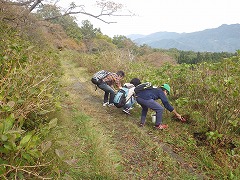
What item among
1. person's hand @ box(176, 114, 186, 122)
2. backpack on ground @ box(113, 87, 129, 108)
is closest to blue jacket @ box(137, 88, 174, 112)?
person's hand @ box(176, 114, 186, 122)

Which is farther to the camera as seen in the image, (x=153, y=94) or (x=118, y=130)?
(x=153, y=94)

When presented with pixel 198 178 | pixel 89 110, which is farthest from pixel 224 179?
pixel 89 110

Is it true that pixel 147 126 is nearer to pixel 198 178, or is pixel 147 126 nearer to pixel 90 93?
pixel 198 178

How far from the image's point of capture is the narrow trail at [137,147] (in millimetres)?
3607

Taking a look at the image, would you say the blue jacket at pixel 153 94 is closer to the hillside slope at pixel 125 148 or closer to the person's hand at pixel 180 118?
the person's hand at pixel 180 118

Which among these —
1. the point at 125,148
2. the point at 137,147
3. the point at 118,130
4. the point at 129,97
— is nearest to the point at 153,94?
the point at 129,97

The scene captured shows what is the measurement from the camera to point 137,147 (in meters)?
4.40

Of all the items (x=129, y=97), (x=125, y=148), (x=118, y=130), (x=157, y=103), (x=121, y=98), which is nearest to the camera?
(x=125, y=148)

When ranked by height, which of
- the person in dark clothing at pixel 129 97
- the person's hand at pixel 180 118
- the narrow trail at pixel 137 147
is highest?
the person in dark clothing at pixel 129 97

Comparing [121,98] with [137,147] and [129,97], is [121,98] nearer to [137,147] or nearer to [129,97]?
[129,97]

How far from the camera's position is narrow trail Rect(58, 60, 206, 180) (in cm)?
361

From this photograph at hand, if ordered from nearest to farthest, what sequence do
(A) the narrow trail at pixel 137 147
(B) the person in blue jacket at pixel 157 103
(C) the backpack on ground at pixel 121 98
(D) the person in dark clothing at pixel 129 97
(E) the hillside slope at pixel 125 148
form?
(E) the hillside slope at pixel 125 148, (A) the narrow trail at pixel 137 147, (B) the person in blue jacket at pixel 157 103, (C) the backpack on ground at pixel 121 98, (D) the person in dark clothing at pixel 129 97

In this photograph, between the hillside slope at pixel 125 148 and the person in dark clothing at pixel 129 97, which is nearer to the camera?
the hillside slope at pixel 125 148

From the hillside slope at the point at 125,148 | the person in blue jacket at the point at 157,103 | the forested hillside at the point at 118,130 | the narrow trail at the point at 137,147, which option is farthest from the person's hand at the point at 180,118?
the narrow trail at the point at 137,147
